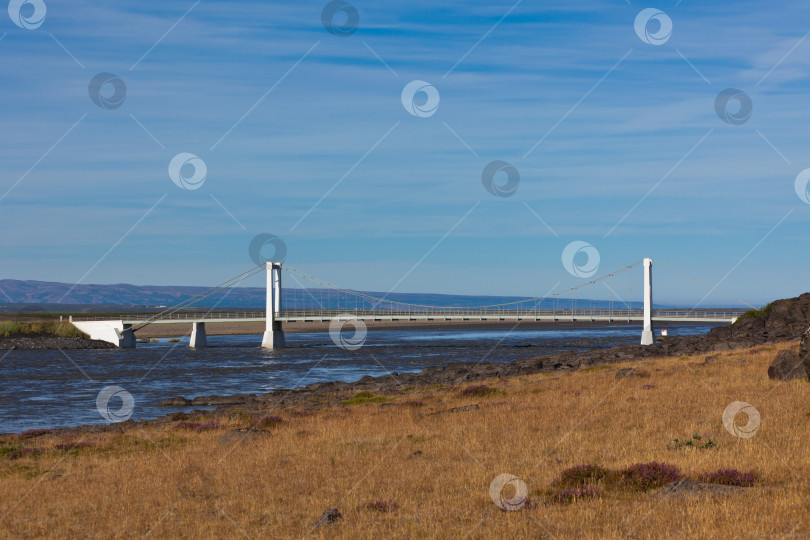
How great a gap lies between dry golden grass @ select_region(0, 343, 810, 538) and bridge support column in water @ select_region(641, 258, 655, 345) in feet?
201

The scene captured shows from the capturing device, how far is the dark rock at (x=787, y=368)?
2575 centimetres

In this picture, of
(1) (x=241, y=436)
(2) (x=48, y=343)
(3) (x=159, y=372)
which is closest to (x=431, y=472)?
(1) (x=241, y=436)

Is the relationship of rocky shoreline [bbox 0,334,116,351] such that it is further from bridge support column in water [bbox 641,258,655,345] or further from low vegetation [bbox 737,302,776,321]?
low vegetation [bbox 737,302,776,321]

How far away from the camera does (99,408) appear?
139 ft

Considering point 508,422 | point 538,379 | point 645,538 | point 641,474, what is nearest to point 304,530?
point 645,538

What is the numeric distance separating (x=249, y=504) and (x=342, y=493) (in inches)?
67.3

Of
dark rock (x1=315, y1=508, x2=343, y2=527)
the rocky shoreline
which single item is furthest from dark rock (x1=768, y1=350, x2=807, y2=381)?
the rocky shoreline

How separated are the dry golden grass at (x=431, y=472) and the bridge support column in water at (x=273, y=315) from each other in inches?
3169

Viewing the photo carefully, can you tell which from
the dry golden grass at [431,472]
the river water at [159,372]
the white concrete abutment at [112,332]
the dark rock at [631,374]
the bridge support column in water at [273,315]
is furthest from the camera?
the white concrete abutment at [112,332]

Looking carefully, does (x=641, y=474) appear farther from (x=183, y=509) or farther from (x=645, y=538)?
(x=183, y=509)

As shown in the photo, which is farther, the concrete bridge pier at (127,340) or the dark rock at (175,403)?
the concrete bridge pier at (127,340)

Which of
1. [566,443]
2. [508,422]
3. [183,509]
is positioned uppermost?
[508,422]

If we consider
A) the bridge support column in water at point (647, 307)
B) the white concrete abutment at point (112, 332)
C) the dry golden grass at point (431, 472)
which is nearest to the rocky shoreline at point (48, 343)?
the white concrete abutment at point (112, 332)

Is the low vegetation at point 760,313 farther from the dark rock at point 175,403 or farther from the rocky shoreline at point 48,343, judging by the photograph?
the rocky shoreline at point 48,343
